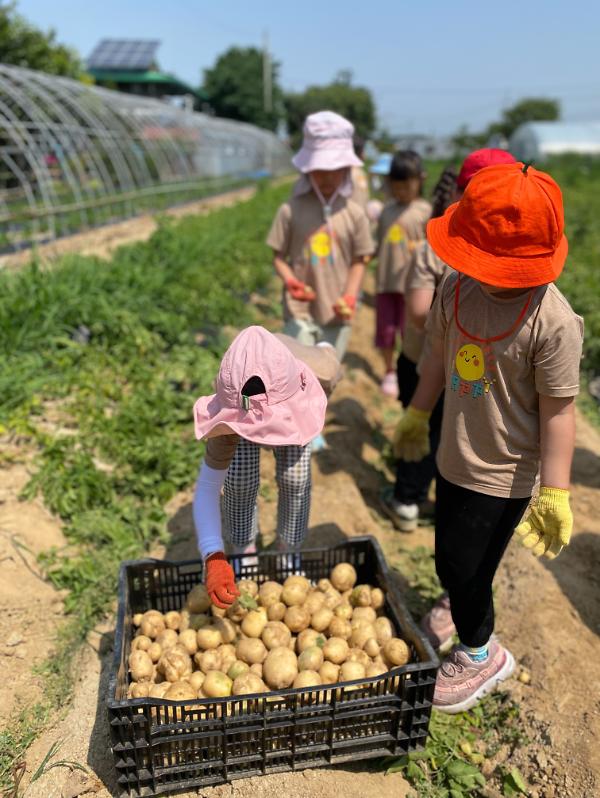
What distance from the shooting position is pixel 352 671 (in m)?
2.05

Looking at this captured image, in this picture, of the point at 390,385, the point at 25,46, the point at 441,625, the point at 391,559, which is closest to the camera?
the point at 441,625

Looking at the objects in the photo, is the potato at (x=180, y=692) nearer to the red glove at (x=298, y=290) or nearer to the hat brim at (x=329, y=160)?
the red glove at (x=298, y=290)

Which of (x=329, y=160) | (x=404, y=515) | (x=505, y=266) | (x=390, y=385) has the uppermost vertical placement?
(x=329, y=160)

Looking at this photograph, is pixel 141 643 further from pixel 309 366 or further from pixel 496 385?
pixel 496 385

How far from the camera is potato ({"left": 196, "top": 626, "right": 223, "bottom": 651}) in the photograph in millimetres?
2207

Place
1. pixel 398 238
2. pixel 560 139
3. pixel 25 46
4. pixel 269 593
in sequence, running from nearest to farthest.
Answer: pixel 269 593
pixel 398 238
pixel 25 46
pixel 560 139

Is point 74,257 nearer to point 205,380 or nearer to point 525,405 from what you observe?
point 205,380

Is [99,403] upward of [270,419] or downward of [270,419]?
downward

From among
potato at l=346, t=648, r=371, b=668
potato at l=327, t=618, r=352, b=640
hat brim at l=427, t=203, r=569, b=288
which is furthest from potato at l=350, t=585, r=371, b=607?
hat brim at l=427, t=203, r=569, b=288

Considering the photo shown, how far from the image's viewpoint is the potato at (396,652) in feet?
6.90

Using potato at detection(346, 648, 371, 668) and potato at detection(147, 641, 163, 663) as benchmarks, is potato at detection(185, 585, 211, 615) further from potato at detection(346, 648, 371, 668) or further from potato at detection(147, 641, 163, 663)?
potato at detection(346, 648, 371, 668)

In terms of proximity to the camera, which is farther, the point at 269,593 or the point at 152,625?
the point at 269,593

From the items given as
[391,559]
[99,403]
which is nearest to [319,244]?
[99,403]

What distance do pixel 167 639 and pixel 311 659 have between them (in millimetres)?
526
